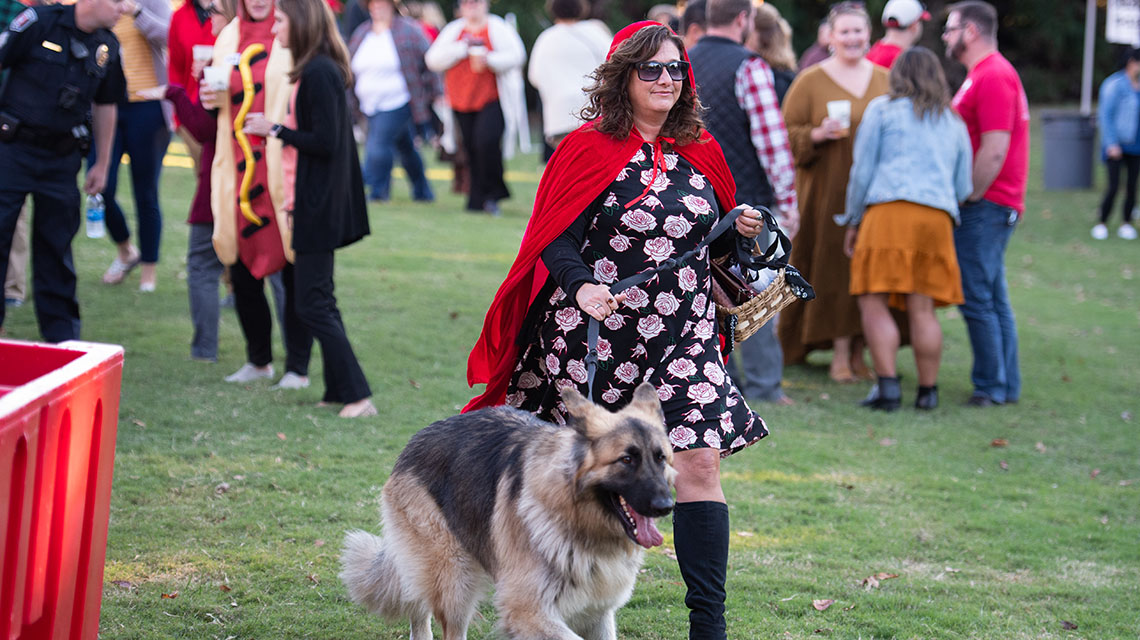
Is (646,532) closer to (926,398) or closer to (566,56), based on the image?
(926,398)

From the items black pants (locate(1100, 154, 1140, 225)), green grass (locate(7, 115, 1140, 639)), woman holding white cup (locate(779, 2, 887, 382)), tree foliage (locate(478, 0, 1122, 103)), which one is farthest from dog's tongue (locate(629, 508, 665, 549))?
tree foliage (locate(478, 0, 1122, 103))

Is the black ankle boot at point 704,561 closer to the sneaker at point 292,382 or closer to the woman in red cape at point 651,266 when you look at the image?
the woman in red cape at point 651,266

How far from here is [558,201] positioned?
3924 millimetres

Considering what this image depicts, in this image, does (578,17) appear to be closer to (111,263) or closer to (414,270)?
(414,270)

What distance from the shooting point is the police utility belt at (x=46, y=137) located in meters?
6.41

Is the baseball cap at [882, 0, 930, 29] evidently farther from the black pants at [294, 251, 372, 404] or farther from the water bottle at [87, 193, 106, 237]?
the water bottle at [87, 193, 106, 237]

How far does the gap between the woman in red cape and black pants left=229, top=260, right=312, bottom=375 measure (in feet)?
11.4

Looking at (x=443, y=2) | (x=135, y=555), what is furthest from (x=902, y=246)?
(x=443, y=2)

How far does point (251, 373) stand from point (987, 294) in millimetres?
5149

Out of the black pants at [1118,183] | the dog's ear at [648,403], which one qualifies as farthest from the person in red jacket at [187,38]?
the black pants at [1118,183]

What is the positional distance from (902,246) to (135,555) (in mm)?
5143

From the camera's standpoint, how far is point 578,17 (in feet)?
35.6

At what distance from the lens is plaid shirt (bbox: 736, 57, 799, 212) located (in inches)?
275

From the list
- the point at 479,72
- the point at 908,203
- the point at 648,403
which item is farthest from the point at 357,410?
the point at 479,72
